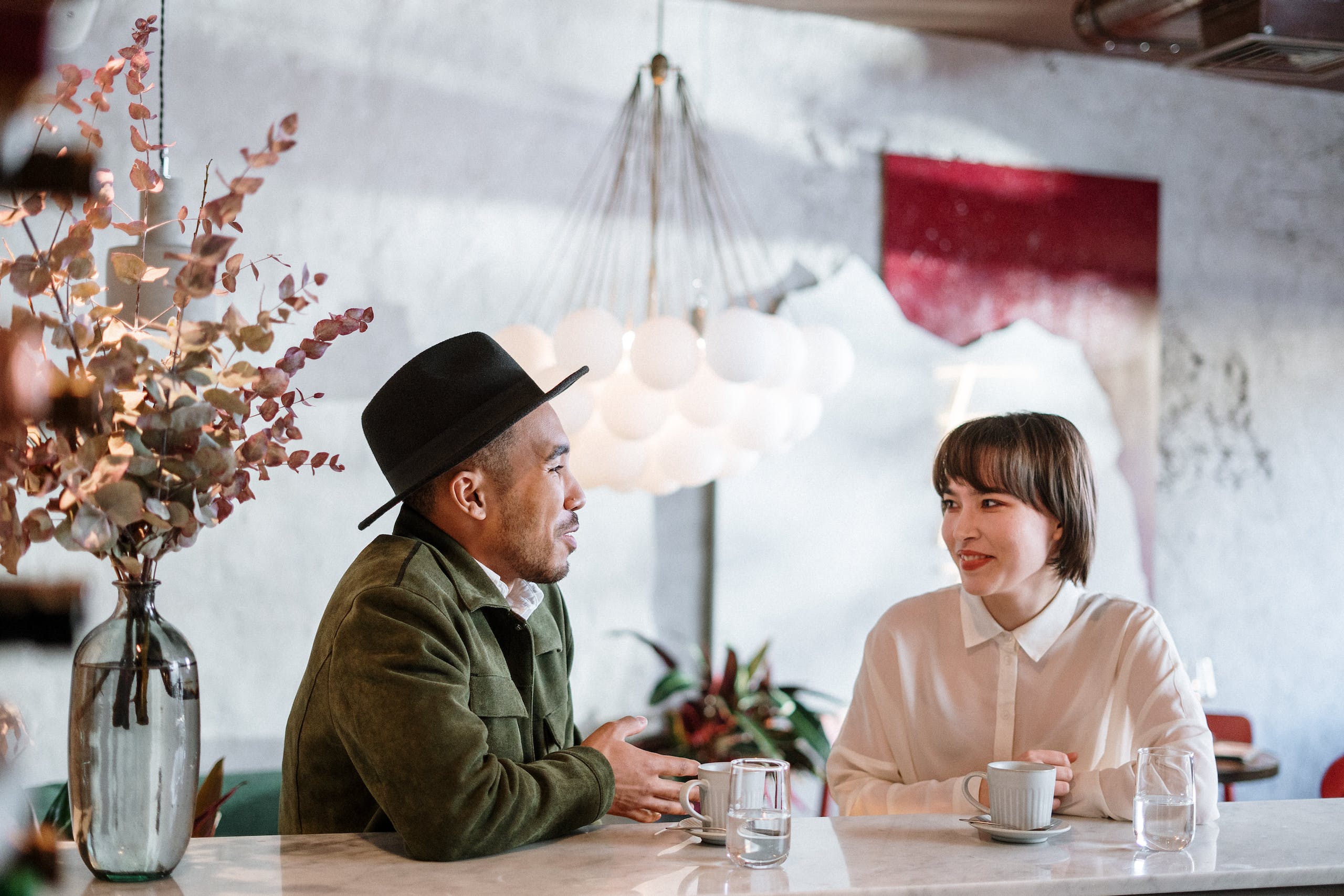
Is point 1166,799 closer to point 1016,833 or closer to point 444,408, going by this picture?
point 1016,833

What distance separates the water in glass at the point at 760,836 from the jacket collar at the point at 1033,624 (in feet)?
2.56

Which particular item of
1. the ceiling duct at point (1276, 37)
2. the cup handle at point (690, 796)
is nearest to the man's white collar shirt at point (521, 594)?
the cup handle at point (690, 796)

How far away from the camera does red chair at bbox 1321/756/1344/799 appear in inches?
155

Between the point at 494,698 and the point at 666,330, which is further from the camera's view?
the point at 666,330

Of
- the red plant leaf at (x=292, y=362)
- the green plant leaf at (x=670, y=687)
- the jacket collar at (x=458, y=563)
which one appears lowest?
the green plant leaf at (x=670, y=687)

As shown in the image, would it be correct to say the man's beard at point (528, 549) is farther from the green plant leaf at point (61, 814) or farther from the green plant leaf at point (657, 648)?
the green plant leaf at point (657, 648)

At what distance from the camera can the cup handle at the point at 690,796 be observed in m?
1.54

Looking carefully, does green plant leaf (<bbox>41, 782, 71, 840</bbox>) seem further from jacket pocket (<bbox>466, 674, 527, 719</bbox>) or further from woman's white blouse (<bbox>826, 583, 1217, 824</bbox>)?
woman's white blouse (<bbox>826, 583, 1217, 824</bbox>)

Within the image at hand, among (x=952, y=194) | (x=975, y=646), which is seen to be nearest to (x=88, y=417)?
(x=975, y=646)

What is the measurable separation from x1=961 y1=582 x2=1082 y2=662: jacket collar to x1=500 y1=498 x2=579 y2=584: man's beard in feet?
2.47

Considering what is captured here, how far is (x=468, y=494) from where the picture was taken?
180 centimetres

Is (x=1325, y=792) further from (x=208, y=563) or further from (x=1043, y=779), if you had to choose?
(x=208, y=563)

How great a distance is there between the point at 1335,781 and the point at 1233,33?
7.74ft

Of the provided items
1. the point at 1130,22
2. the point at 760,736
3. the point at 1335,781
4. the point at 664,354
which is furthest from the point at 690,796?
the point at 1335,781
